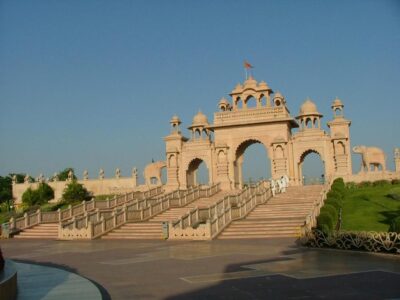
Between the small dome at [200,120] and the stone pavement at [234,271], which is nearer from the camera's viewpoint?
the stone pavement at [234,271]

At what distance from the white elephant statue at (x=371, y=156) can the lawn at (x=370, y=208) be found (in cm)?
490

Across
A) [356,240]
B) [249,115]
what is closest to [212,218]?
[356,240]

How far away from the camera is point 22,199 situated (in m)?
55.6

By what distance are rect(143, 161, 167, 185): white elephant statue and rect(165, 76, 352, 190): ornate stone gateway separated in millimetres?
1417

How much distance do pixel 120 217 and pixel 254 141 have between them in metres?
21.6

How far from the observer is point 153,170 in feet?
165

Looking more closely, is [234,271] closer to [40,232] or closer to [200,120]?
[40,232]

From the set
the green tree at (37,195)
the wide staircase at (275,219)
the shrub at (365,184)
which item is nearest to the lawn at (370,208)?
the shrub at (365,184)

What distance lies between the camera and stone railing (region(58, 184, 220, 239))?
26020 mm

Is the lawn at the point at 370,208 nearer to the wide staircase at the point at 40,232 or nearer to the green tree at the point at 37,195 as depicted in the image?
the wide staircase at the point at 40,232

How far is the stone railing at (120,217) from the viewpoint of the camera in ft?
85.4

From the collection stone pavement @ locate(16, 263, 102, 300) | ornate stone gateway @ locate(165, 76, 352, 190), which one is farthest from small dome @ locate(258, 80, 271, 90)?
stone pavement @ locate(16, 263, 102, 300)

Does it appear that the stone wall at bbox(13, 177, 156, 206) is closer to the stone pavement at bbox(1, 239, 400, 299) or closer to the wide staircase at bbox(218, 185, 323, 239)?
the wide staircase at bbox(218, 185, 323, 239)

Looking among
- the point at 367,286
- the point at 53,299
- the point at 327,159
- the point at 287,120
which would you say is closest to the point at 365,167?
the point at 327,159
